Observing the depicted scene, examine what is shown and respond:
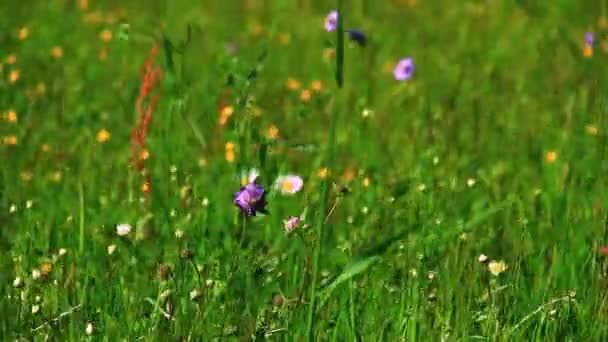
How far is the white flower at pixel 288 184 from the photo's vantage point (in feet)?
8.85

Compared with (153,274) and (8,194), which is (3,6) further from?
(153,274)

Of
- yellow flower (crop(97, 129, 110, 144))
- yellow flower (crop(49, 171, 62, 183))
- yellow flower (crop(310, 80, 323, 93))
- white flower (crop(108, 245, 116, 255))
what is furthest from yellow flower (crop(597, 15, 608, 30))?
white flower (crop(108, 245, 116, 255))

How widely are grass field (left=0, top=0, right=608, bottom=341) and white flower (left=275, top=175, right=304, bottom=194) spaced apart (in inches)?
0.4

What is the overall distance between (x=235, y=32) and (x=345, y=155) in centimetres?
169

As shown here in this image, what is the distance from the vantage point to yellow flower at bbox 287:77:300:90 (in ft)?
13.3

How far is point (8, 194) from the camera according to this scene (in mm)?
2844

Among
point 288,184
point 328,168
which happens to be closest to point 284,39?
point 288,184

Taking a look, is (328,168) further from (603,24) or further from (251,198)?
(603,24)

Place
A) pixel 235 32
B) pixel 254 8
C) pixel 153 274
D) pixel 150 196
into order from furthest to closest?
pixel 254 8 → pixel 235 32 → pixel 150 196 → pixel 153 274

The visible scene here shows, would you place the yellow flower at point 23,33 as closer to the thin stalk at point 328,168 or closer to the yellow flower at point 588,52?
the yellow flower at point 588,52

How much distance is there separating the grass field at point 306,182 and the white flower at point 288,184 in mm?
11

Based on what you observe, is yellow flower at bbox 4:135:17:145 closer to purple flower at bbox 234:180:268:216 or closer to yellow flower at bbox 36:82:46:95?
yellow flower at bbox 36:82:46:95

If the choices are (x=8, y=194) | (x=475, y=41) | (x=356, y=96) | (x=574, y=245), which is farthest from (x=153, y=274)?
(x=475, y=41)

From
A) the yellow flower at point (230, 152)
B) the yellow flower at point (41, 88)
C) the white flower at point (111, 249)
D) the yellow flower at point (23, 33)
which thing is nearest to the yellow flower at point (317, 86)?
the yellow flower at point (230, 152)
